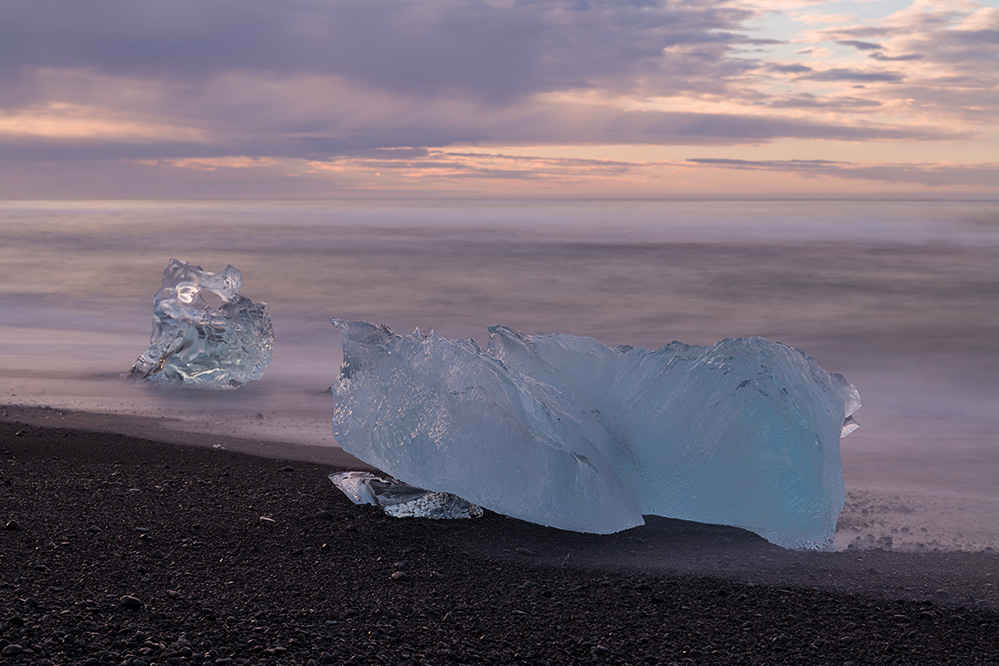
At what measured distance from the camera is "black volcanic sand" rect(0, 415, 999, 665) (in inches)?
92.7

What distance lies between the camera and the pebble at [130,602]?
2.47 meters

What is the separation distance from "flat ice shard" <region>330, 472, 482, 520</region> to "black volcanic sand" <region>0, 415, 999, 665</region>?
0.05 meters

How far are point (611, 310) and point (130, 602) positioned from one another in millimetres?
11762

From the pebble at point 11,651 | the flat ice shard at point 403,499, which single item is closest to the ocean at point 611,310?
the flat ice shard at point 403,499

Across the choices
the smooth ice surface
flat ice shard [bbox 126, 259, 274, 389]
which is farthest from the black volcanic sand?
flat ice shard [bbox 126, 259, 274, 389]

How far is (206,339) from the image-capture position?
7.04 meters

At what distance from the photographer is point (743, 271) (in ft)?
55.4

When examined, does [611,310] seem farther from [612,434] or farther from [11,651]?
[11,651]

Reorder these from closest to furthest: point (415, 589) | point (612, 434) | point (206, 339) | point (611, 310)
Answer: point (415, 589), point (612, 434), point (206, 339), point (611, 310)

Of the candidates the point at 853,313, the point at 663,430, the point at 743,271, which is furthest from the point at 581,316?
the point at 663,430

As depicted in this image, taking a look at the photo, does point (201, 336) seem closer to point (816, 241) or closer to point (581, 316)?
point (581, 316)

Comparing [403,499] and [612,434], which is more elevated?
[612,434]

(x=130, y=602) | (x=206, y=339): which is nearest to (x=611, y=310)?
(x=206, y=339)

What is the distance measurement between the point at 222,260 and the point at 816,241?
14.4 m
